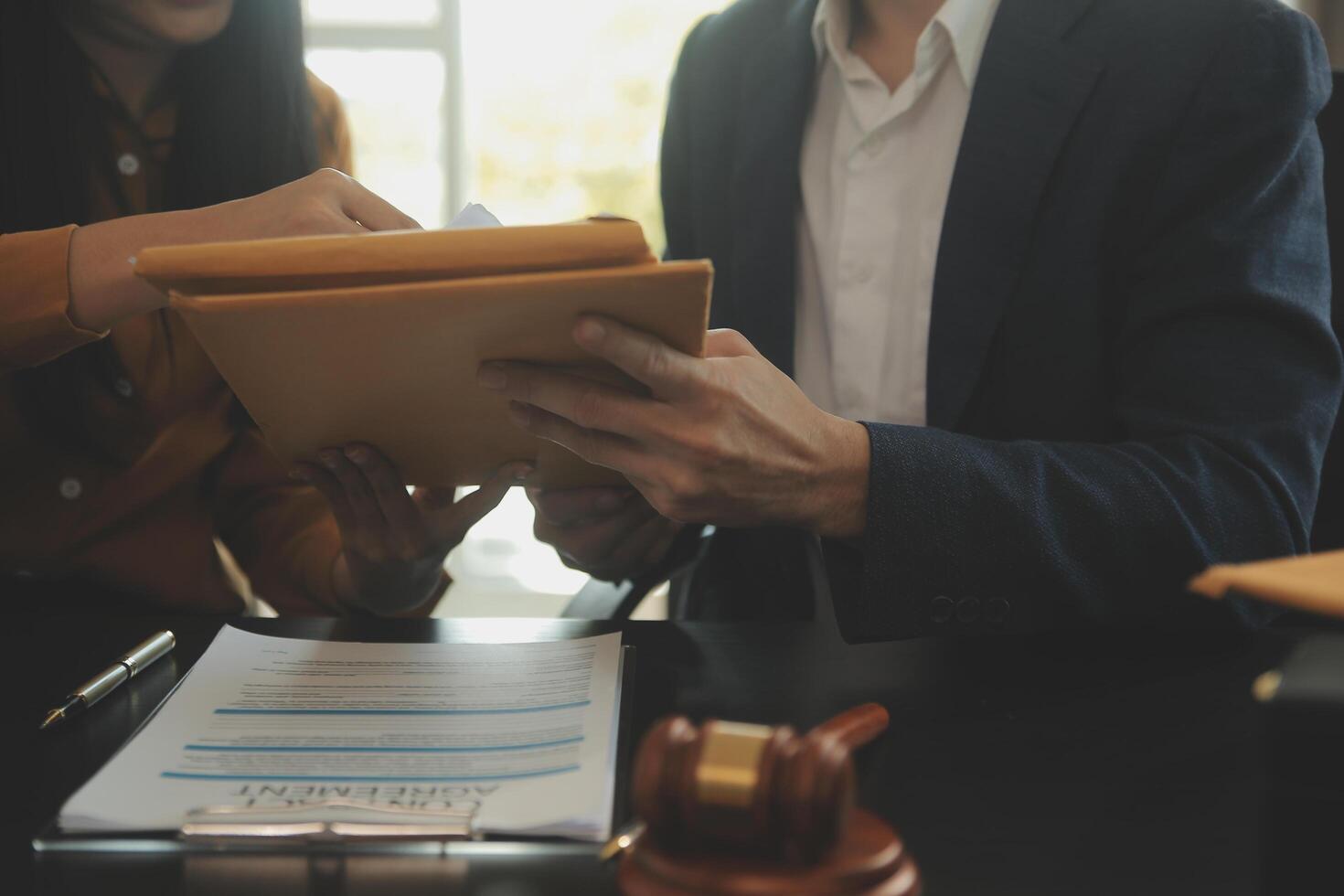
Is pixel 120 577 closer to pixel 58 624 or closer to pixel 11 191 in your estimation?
pixel 58 624

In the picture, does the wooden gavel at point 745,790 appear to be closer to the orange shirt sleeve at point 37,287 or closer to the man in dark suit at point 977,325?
the man in dark suit at point 977,325

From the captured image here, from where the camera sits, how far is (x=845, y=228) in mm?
1313

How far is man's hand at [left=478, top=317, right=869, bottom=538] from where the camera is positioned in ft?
2.40

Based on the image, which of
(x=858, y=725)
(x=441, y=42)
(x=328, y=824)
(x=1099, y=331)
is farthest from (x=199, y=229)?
(x=441, y=42)

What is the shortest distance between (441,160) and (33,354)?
102 inches

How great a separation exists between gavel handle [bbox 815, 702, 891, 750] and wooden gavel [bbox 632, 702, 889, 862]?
0.64 feet

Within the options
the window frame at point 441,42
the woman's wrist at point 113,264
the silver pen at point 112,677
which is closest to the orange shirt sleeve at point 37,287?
the woman's wrist at point 113,264

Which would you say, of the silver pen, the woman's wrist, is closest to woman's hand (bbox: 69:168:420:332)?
the woman's wrist

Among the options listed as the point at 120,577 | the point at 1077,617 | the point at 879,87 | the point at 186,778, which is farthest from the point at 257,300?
the point at 879,87

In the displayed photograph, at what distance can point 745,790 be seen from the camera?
392 millimetres

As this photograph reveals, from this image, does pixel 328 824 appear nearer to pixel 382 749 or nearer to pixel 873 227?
pixel 382 749

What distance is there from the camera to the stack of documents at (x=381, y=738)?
57cm

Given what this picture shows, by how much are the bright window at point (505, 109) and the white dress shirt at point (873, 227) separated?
2046 millimetres

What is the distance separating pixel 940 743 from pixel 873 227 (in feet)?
2.54
